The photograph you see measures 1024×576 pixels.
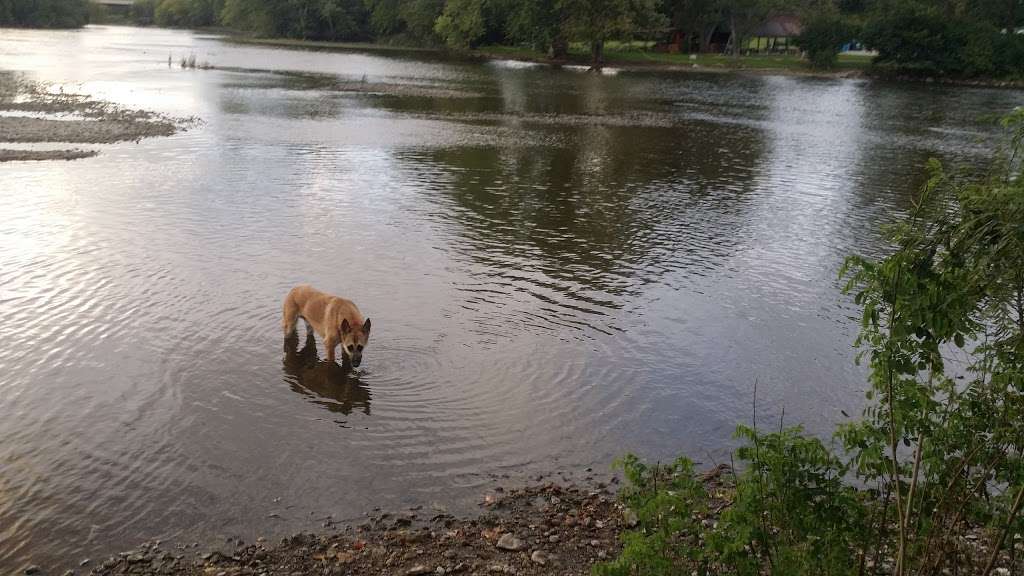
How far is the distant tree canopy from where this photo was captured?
5281 inches

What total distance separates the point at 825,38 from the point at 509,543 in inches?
4165

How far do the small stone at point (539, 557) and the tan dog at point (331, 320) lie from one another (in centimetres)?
535

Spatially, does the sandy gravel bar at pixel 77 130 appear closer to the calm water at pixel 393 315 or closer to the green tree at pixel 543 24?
the calm water at pixel 393 315

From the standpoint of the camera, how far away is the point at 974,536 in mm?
9398

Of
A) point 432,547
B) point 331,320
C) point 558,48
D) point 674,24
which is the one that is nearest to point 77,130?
point 331,320

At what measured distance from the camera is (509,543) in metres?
9.11

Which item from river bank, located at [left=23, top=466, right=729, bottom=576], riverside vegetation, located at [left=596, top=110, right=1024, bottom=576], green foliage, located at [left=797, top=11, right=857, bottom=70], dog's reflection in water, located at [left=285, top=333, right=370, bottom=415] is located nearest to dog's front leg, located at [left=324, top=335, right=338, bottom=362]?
dog's reflection in water, located at [left=285, top=333, right=370, bottom=415]

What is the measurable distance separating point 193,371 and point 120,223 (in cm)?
1138

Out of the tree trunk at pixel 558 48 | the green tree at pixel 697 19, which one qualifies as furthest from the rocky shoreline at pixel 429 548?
the green tree at pixel 697 19

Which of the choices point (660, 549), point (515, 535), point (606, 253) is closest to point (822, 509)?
point (660, 549)

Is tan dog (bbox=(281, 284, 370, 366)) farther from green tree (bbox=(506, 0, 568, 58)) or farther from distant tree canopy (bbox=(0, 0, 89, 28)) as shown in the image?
distant tree canopy (bbox=(0, 0, 89, 28))

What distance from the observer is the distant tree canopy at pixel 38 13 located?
440ft

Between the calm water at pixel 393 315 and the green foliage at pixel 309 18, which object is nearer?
the calm water at pixel 393 315

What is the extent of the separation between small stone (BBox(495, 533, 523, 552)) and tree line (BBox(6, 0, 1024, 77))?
3737 inches
